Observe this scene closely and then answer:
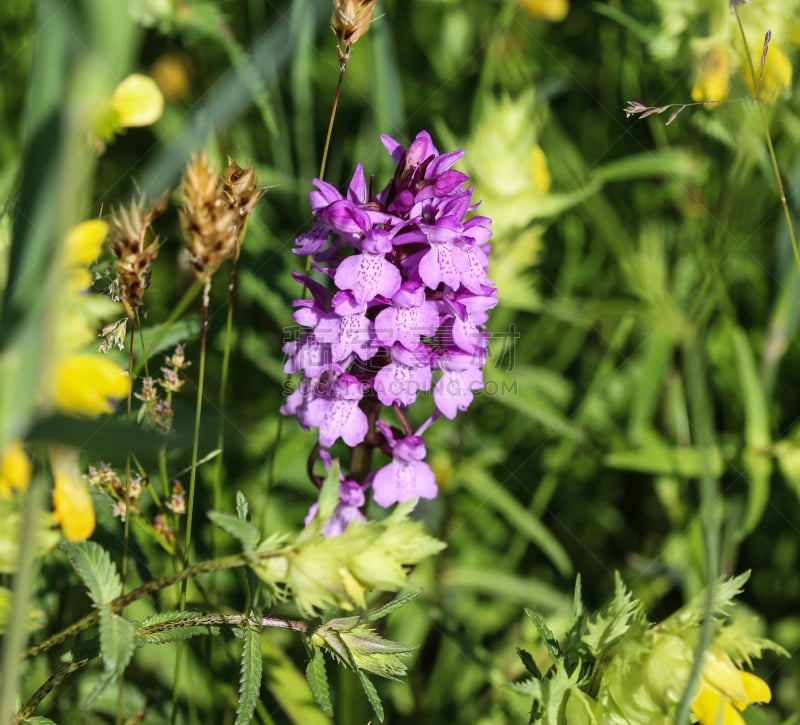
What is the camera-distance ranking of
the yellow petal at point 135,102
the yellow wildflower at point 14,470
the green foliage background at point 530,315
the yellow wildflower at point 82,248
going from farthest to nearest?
1. the green foliage background at point 530,315
2. the yellow petal at point 135,102
3. the yellow wildflower at point 82,248
4. the yellow wildflower at point 14,470

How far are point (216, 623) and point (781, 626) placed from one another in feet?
5.46

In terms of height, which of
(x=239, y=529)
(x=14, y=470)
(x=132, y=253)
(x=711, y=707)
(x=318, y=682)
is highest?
(x=132, y=253)

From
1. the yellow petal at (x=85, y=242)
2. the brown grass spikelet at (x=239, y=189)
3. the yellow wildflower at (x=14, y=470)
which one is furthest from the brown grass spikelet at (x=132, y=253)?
the yellow wildflower at (x=14, y=470)

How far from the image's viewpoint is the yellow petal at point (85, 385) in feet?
3.21

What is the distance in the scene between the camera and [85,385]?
3.24 ft

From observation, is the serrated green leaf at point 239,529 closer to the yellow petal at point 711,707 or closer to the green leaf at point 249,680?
the green leaf at point 249,680

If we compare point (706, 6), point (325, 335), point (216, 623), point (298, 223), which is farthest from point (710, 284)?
point (216, 623)

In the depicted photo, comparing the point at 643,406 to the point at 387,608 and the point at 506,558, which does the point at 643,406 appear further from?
the point at 387,608

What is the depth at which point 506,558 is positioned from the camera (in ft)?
7.00

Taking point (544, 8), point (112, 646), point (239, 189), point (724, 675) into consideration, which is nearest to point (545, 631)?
point (724, 675)

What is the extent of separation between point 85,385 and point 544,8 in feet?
6.89

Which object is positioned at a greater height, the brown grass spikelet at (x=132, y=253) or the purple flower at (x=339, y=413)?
the brown grass spikelet at (x=132, y=253)

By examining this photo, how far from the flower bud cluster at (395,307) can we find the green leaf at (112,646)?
1.34 ft

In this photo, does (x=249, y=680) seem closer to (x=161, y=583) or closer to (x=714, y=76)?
(x=161, y=583)
